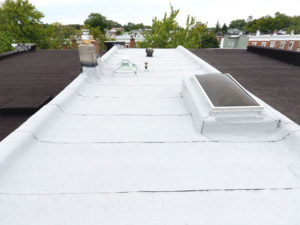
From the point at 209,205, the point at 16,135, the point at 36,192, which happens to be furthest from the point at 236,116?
the point at 16,135

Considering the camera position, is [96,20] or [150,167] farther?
[96,20]

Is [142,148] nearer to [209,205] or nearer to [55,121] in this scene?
[209,205]

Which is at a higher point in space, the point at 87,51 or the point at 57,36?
the point at 57,36

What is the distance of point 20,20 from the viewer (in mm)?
46250

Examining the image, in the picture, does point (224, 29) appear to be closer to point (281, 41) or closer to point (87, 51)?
point (281, 41)

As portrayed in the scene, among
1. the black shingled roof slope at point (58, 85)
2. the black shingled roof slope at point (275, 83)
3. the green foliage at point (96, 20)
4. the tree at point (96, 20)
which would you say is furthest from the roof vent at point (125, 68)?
the tree at point (96, 20)

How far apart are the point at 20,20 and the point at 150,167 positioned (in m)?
60.4

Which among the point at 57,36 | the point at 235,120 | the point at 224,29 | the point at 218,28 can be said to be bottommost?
the point at 235,120

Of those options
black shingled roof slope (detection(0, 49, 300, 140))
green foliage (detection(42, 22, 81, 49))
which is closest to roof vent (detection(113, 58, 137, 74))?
black shingled roof slope (detection(0, 49, 300, 140))

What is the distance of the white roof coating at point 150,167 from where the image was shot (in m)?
2.94

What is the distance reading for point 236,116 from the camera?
16.1 feet

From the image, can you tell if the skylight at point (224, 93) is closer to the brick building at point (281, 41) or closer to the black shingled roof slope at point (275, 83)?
the black shingled roof slope at point (275, 83)

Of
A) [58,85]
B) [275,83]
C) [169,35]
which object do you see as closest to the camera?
[58,85]

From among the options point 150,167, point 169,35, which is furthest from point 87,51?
point 169,35
